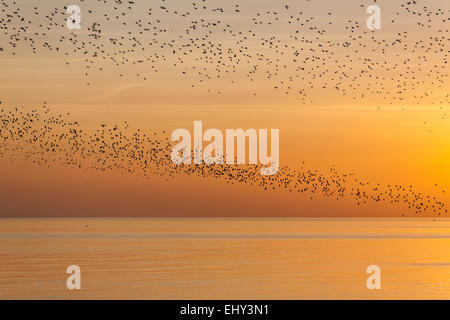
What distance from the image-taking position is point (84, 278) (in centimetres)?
4525

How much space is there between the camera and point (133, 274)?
47.3m

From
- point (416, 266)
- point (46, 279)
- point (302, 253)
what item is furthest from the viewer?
point (302, 253)
